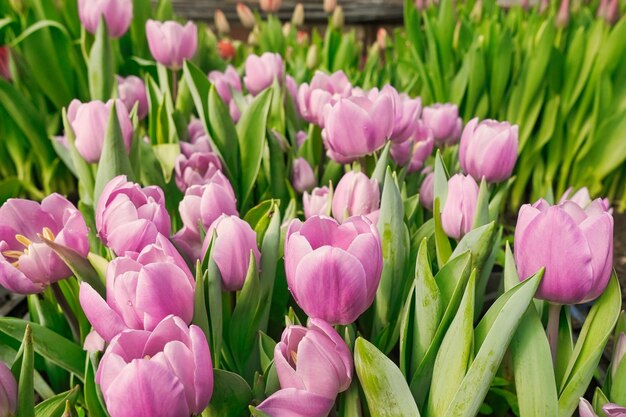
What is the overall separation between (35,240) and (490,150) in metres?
0.54

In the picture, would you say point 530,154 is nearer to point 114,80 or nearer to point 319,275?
point 114,80

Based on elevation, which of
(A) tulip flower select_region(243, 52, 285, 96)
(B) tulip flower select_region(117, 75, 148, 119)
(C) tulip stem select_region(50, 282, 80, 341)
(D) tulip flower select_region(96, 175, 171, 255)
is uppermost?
(D) tulip flower select_region(96, 175, 171, 255)

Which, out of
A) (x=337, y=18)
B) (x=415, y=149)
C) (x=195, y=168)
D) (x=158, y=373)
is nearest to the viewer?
(x=158, y=373)

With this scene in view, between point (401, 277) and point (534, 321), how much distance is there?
16 centimetres

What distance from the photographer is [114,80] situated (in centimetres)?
132

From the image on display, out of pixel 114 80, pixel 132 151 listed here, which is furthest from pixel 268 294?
pixel 114 80

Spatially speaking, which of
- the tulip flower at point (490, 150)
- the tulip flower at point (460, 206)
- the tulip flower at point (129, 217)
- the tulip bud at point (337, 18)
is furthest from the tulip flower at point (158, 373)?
the tulip bud at point (337, 18)

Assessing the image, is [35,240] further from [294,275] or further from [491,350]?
[491,350]

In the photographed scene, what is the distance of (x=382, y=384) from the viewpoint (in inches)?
20.4

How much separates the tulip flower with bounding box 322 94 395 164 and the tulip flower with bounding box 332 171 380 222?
0.32 feet

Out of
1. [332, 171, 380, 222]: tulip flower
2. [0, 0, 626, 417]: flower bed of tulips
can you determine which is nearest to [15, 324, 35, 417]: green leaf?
[0, 0, 626, 417]: flower bed of tulips

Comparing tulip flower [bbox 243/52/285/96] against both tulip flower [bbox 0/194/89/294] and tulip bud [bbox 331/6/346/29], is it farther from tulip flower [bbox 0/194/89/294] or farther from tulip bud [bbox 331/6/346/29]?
tulip bud [bbox 331/6/346/29]

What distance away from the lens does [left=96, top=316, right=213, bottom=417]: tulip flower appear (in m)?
0.41

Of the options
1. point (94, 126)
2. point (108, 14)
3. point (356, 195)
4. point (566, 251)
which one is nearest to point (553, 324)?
point (566, 251)
